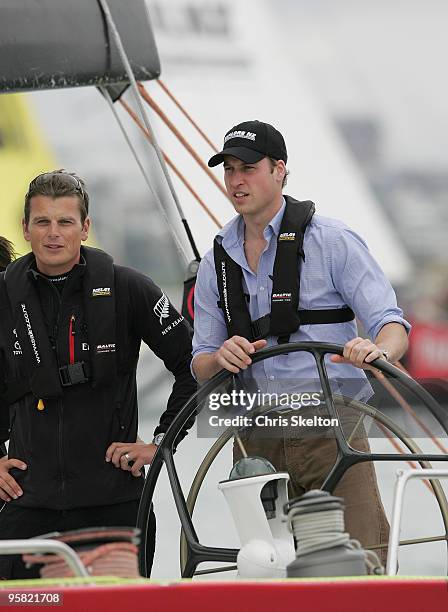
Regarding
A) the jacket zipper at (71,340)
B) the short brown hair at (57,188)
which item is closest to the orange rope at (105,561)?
the jacket zipper at (71,340)

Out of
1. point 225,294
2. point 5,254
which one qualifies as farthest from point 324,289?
point 5,254

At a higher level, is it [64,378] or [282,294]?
[282,294]

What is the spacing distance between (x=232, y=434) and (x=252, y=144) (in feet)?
2.08

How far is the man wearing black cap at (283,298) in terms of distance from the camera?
2.65 m

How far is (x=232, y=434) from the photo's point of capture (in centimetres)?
272

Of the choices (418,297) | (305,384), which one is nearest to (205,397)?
(305,384)

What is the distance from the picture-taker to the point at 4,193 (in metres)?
13.0

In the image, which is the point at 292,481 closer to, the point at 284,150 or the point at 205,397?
the point at 205,397

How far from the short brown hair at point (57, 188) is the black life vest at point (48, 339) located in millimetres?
130

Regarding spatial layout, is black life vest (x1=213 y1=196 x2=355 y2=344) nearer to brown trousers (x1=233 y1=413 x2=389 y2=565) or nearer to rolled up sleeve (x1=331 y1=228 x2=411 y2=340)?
rolled up sleeve (x1=331 y1=228 x2=411 y2=340)

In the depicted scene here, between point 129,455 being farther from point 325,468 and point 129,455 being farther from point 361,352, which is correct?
point 361,352

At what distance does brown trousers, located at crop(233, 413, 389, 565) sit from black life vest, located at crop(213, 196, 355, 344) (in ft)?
0.69

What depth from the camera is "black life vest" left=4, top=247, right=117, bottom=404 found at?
283cm

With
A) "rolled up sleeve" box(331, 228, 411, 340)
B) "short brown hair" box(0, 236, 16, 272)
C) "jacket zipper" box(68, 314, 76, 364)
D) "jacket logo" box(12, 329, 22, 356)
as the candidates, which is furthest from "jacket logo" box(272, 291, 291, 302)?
"short brown hair" box(0, 236, 16, 272)
